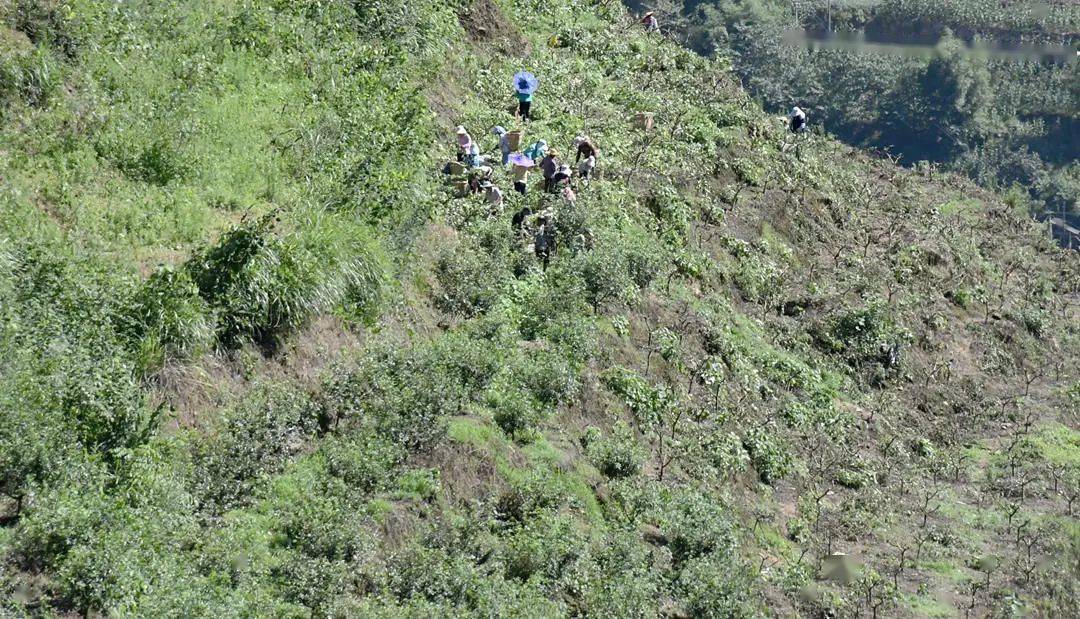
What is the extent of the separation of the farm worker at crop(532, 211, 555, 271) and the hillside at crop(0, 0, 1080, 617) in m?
0.11

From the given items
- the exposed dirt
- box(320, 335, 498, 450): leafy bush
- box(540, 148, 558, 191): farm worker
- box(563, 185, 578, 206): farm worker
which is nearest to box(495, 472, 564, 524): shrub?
box(320, 335, 498, 450): leafy bush

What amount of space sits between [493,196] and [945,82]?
34.9 metres

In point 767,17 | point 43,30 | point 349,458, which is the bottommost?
point 767,17

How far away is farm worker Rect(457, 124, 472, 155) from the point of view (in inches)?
595

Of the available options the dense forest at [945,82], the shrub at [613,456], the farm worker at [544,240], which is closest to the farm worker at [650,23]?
the farm worker at [544,240]

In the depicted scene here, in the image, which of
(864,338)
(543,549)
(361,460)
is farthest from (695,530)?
(864,338)

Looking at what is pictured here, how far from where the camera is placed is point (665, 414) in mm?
13656

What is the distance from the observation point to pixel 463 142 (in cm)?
1525

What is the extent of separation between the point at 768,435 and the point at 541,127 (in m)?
4.99

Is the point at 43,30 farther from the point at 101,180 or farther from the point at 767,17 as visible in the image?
the point at 767,17

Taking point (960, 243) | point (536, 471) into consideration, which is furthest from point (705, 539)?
point (960, 243)

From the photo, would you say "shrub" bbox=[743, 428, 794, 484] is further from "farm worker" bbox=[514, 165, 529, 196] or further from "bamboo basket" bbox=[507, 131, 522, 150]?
"bamboo basket" bbox=[507, 131, 522, 150]

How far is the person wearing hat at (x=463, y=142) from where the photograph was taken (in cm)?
1509

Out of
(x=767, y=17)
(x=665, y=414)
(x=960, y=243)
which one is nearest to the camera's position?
(x=665, y=414)
